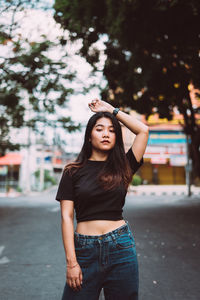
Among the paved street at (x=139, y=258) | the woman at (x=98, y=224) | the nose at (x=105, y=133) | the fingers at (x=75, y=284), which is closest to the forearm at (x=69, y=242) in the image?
the woman at (x=98, y=224)

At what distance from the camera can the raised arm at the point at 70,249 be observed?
5.78 ft

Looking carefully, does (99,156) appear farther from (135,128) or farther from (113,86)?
(113,86)

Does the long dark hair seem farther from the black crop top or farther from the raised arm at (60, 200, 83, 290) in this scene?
the raised arm at (60, 200, 83, 290)

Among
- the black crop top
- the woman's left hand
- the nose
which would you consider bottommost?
the black crop top

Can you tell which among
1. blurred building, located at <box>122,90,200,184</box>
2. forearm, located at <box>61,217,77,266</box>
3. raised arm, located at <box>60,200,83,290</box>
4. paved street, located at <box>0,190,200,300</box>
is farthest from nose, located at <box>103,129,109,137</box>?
blurred building, located at <box>122,90,200,184</box>

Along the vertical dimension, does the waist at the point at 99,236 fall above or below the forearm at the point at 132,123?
below

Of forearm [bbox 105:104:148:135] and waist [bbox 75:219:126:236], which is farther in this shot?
forearm [bbox 105:104:148:135]

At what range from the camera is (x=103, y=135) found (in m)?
2.02

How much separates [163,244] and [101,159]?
4.82m

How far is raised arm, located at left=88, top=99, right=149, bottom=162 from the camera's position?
2154mm

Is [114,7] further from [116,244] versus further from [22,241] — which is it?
[116,244]

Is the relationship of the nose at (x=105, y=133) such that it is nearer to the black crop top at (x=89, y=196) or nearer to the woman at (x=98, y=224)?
the woman at (x=98, y=224)

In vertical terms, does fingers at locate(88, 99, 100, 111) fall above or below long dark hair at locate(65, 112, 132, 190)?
above

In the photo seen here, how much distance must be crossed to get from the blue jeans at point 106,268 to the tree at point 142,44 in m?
5.51
